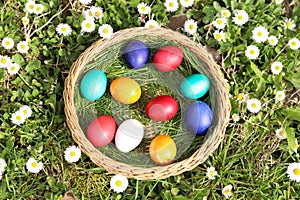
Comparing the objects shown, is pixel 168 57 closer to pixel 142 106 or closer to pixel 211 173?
pixel 142 106

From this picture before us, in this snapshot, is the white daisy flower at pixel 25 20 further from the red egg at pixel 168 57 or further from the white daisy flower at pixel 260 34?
the white daisy flower at pixel 260 34

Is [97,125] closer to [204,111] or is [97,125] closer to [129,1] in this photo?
[204,111]

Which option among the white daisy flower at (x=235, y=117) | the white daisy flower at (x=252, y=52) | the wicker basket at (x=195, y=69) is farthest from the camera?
the white daisy flower at (x=252, y=52)

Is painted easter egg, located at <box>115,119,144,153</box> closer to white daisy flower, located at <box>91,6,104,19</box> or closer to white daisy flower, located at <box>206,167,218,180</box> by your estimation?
white daisy flower, located at <box>206,167,218,180</box>

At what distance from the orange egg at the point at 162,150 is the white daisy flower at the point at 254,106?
0.40 m

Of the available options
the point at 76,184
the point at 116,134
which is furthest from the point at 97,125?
the point at 76,184

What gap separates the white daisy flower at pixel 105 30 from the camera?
2543 millimetres

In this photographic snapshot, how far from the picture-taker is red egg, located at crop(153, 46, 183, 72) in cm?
250

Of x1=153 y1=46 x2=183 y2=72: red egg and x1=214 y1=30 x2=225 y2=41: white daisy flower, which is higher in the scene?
x1=214 y1=30 x2=225 y2=41: white daisy flower

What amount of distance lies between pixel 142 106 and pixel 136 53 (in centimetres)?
24

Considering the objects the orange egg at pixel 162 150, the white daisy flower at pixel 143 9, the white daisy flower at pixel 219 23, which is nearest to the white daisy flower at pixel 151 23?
the white daisy flower at pixel 143 9

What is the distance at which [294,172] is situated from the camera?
2492 mm

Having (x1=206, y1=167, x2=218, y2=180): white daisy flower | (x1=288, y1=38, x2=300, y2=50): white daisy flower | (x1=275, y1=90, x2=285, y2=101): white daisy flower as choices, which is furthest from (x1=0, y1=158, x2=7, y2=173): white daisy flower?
(x1=288, y1=38, x2=300, y2=50): white daisy flower

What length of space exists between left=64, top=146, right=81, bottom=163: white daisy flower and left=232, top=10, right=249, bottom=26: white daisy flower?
923 millimetres
